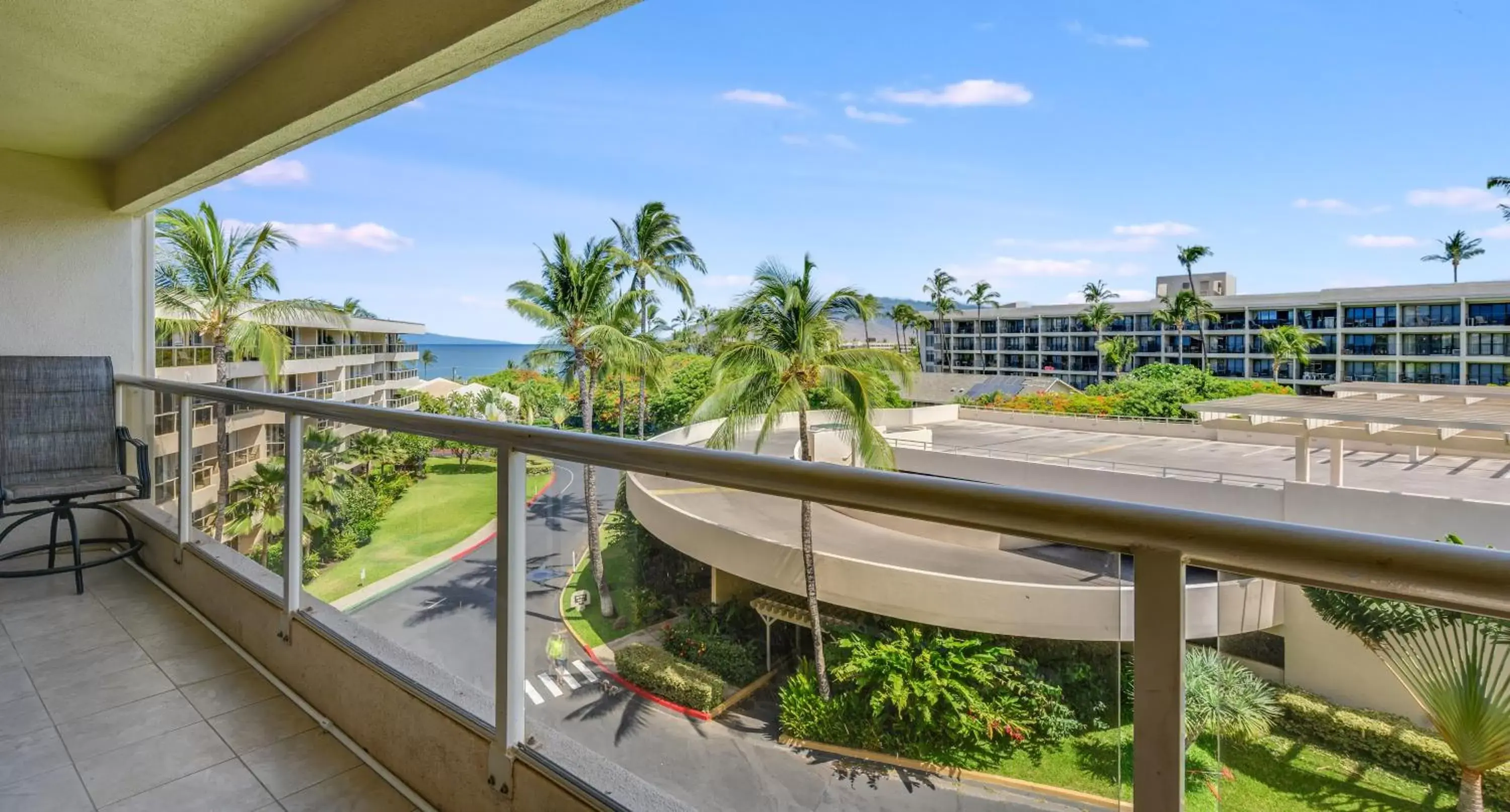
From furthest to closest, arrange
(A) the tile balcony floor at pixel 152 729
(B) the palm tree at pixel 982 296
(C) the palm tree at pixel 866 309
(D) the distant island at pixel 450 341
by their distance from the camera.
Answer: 1. (B) the palm tree at pixel 982 296
2. (D) the distant island at pixel 450 341
3. (C) the palm tree at pixel 866 309
4. (A) the tile balcony floor at pixel 152 729

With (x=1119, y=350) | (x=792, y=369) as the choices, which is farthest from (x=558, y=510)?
(x=1119, y=350)

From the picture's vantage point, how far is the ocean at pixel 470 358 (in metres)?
67.5

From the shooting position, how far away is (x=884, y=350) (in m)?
12.5

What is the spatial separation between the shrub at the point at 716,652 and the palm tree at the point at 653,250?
80.3 ft

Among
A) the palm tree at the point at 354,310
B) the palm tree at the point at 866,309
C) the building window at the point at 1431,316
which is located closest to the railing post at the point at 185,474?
the palm tree at the point at 866,309

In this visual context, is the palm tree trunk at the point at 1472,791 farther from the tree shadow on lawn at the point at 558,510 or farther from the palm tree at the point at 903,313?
the palm tree at the point at 903,313

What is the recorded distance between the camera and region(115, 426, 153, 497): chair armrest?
366 cm

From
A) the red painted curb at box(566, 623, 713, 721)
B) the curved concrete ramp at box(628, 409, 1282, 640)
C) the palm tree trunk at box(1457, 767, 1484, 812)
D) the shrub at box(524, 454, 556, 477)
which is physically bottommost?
the red painted curb at box(566, 623, 713, 721)

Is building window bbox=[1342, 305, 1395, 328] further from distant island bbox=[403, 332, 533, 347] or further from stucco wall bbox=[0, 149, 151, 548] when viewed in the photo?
stucco wall bbox=[0, 149, 151, 548]

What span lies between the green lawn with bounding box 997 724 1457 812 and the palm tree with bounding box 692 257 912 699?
34.6 ft

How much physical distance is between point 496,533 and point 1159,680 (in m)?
1.31

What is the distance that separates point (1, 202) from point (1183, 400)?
4417 cm

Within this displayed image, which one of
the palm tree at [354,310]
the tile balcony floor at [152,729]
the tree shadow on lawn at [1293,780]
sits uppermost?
the palm tree at [354,310]

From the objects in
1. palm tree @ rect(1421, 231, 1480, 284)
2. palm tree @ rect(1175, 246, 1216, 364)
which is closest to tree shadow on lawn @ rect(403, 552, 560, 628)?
palm tree @ rect(1175, 246, 1216, 364)
